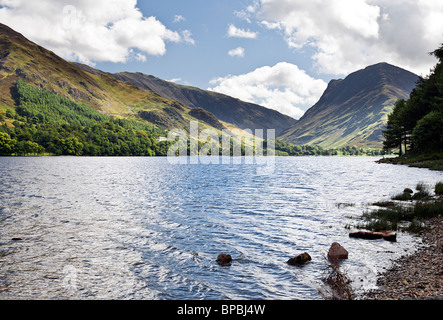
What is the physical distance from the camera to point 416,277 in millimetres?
14930

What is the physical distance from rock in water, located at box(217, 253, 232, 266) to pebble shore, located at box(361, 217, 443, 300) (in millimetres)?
8369

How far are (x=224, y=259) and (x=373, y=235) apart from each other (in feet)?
43.0

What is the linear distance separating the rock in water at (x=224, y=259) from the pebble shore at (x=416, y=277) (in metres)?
8.37

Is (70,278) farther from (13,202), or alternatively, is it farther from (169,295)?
(13,202)

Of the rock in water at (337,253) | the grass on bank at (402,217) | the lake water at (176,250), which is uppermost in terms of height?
the grass on bank at (402,217)

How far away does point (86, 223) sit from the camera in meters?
31.0

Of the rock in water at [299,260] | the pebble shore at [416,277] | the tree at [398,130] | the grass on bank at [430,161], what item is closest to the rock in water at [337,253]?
the rock in water at [299,260]

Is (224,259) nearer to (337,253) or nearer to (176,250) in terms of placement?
(176,250)

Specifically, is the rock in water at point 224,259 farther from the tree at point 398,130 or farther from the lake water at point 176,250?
the tree at point 398,130

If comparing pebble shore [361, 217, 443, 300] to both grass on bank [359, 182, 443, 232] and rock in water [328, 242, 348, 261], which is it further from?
grass on bank [359, 182, 443, 232]

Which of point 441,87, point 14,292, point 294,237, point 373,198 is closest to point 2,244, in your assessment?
point 14,292

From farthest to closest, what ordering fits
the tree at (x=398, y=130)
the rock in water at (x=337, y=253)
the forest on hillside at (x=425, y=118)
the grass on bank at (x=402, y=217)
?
the tree at (x=398, y=130), the forest on hillside at (x=425, y=118), the grass on bank at (x=402, y=217), the rock in water at (x=337, y=253)

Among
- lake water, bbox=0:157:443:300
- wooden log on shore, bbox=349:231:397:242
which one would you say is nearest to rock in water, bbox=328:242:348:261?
lake water, bbox=0:157:443:300

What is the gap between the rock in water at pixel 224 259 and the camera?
19.6 metres
